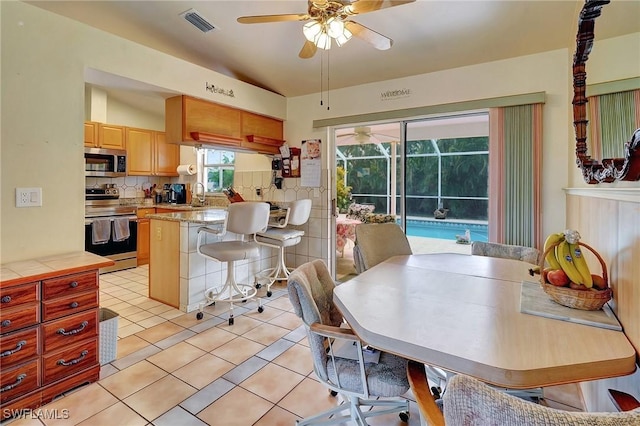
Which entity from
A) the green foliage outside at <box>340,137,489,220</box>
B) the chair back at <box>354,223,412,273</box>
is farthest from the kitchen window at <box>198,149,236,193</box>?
the chair back at <box>354,223,412,273</box>

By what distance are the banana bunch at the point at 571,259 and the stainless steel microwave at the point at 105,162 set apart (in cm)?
515

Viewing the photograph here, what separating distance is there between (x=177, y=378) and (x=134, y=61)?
8.32 ft

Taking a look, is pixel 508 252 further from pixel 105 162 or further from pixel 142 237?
pixel 105 162

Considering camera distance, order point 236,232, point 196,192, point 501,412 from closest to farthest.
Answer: point 501,412 → point 236,232 → point 196,192

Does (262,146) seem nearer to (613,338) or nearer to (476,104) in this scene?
(476,104)

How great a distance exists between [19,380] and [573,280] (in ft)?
9.02

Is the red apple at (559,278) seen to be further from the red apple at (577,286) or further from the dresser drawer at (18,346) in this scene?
the dresser drawer at (18,346)

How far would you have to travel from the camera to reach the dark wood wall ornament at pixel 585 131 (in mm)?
893

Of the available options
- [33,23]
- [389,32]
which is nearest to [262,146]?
[389,32]

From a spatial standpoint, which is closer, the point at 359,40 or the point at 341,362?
the point at 341,362

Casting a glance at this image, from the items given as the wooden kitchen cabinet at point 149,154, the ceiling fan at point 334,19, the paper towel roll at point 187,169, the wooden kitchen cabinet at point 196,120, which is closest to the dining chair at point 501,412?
the ceiling fan at point 334,19

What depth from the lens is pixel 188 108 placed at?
3.22 metres

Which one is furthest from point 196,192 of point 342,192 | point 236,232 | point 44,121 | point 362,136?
point 44,121

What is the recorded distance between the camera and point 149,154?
518 cm
